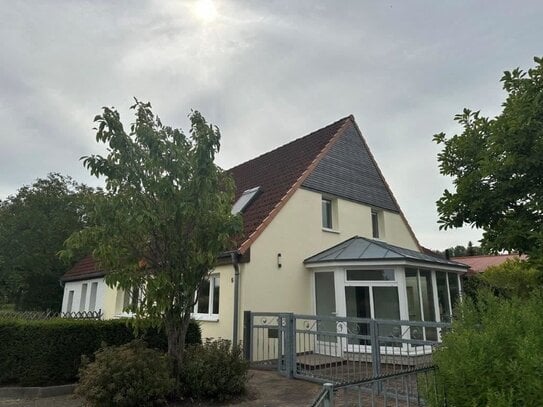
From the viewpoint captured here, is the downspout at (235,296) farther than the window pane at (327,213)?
No

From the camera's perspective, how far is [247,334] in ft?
36.8

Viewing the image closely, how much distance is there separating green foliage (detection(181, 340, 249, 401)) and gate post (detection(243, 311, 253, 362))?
3.04m

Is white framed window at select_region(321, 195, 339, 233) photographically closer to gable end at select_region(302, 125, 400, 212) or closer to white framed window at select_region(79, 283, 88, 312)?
gable end at select_region(302, 125, 400, 212)

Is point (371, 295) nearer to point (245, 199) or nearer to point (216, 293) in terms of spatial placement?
point (216, 293)

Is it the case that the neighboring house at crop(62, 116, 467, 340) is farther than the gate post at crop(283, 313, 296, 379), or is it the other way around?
the neighboring house at crop(62, 116, 467, 340)

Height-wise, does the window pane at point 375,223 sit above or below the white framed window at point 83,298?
above

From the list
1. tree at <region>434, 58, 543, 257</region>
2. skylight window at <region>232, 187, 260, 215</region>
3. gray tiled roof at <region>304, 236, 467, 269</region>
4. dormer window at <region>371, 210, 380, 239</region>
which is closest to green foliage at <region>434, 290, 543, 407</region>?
tree at <region>434, 58, 543, 257</region>

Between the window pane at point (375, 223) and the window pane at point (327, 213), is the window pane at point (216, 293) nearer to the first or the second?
the window pane at point (327, 213)

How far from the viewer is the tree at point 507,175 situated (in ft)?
18.0

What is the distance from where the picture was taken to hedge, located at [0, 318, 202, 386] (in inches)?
338

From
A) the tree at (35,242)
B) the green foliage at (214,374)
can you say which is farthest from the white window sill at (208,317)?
the tree at (35,242)

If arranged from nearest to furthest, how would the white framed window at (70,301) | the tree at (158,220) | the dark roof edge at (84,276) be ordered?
the tree at (158,220) < the dark roof edge at (84,276) < the white framed window at (70,301)

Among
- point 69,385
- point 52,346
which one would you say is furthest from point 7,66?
point 69,385

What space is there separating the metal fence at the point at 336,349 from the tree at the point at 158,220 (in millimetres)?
2890
